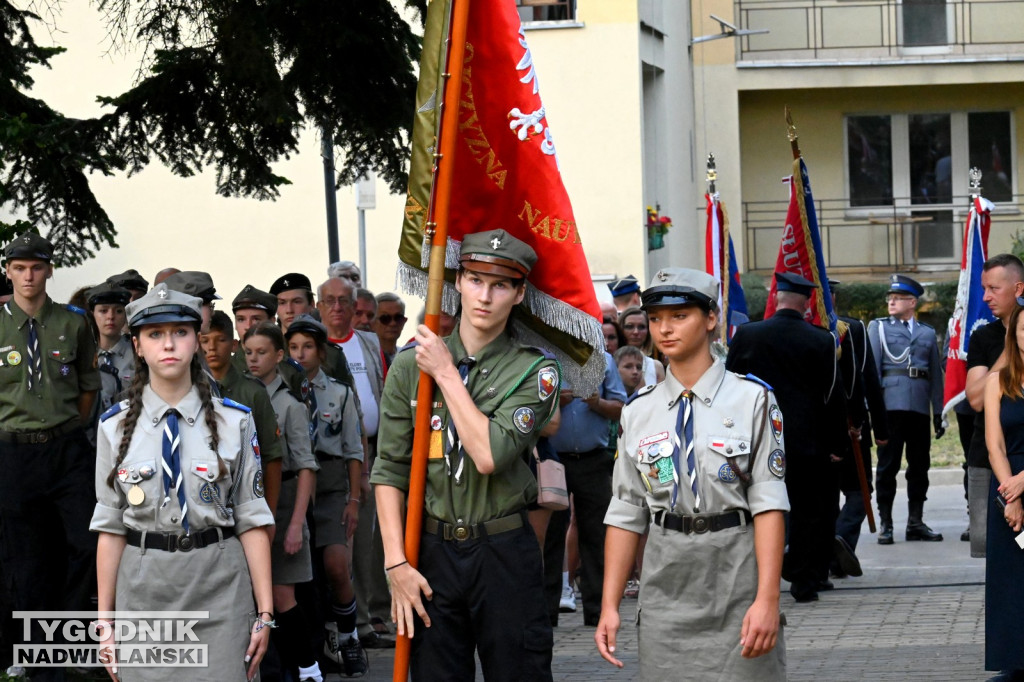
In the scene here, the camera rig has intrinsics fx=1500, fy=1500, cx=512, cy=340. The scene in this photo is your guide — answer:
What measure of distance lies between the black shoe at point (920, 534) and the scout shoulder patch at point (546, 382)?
337 inches

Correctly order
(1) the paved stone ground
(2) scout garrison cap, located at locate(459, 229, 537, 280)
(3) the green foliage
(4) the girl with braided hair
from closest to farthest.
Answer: (2) scout garrison cap, located at locate(459, 229, 537, 280) < (4) the girl with braided hair < (1) the paved stone ground < (3) the green foliage

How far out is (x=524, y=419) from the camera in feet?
16.1

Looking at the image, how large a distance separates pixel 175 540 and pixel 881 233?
25.8 metres

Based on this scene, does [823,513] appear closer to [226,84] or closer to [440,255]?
[226,84]

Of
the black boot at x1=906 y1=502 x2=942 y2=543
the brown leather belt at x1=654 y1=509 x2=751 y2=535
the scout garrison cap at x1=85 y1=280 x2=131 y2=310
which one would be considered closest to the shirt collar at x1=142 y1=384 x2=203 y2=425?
the brown leather belt at x1=654 y1=509 x2=751 y2=535

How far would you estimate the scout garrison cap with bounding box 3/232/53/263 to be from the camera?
→ 25.8ft

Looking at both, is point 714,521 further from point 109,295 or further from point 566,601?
point 566,601

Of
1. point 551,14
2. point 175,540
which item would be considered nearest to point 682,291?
point 175,540

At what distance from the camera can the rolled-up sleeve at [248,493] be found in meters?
5.27

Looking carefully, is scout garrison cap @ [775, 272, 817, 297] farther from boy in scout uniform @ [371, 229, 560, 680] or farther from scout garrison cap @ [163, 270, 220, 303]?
boy in scout uniform @ [371, 229, 560, 680]

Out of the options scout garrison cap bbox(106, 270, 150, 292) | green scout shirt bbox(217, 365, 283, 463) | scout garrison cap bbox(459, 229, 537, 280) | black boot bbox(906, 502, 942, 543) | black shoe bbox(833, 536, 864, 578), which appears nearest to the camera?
scout garrison cap bbox(459, 229, 537, 280)

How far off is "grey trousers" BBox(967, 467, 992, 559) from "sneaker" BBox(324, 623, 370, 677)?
140 inches

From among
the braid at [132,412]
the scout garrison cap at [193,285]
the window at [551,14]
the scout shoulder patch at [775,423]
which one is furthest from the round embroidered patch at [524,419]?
the window at [551,14]

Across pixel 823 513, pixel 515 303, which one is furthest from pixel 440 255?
pixel 823 513
